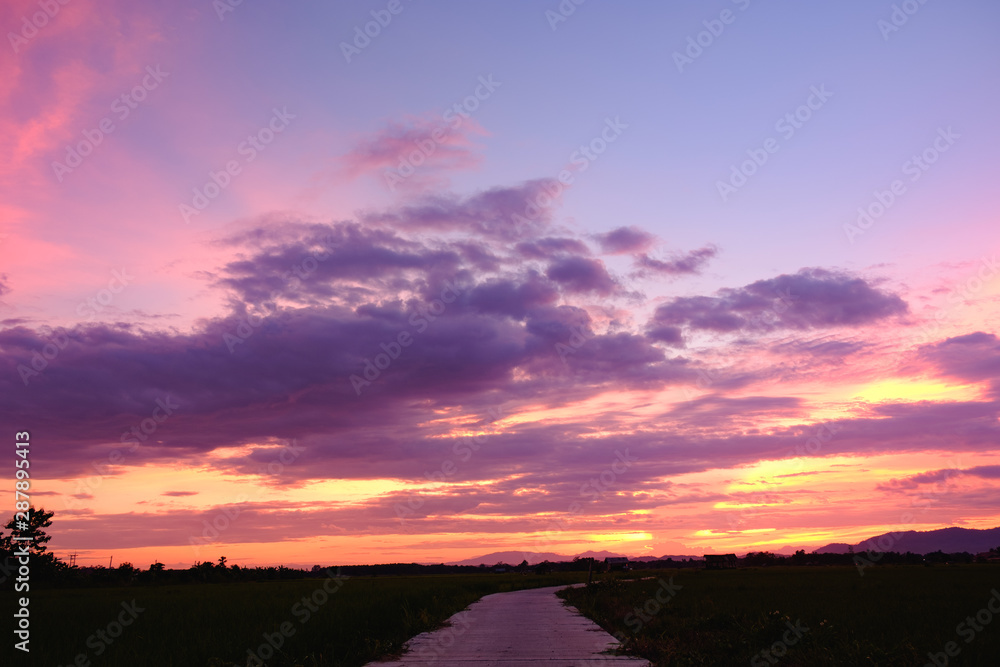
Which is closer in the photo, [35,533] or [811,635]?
[811,635]

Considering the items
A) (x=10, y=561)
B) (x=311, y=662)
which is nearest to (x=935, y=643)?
(x=311, y=662)

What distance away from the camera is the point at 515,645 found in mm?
12688

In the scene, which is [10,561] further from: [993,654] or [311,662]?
[993,654]

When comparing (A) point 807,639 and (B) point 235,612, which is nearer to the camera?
(A) point 807,639

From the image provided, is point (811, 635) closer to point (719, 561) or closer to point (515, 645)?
point (515, 645)

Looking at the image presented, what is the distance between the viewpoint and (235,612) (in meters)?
21.4

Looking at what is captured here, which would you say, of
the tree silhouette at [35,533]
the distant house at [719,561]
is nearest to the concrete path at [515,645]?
the tree silhouette at [35,533]

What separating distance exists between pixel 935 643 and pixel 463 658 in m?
9.09

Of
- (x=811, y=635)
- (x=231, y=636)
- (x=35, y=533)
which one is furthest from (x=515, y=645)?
(x=35, y=533)

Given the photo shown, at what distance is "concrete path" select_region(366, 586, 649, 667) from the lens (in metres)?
10.7

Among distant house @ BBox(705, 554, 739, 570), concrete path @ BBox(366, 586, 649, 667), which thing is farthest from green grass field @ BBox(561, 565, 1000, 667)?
distant house @ BBox(705, 554, 739, 570)

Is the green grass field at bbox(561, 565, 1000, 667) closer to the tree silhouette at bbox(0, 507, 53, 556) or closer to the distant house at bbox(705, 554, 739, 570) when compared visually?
the tree silhouette at bbox(0, 507, 53, 556)

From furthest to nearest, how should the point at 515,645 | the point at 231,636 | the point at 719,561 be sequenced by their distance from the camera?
the point at 719,561, the point at 231,636, the point at 515,645

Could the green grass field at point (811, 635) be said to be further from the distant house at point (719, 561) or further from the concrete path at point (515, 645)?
the distant house at point (719, 561)
